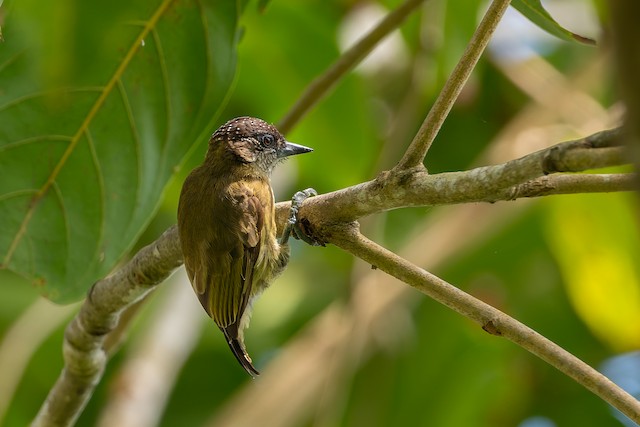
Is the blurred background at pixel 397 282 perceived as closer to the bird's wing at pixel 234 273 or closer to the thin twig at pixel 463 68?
the bird's wing at pixel 234 273

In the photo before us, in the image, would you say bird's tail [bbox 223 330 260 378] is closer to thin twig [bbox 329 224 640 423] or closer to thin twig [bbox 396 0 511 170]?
thin twig [bbox 329 224 640 423]

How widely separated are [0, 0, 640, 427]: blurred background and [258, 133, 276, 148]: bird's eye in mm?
466

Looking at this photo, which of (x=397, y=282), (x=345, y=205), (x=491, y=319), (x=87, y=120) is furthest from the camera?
(x=397, y=282)

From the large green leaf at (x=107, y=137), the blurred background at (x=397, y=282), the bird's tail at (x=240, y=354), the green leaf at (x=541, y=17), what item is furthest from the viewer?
the blurred background at (x=397, y=282)

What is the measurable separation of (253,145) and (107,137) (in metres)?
0.95

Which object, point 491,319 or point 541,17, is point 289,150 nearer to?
point 541,17

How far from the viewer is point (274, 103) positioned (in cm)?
437

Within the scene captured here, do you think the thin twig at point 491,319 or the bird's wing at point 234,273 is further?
the bird's wing at point 234,273

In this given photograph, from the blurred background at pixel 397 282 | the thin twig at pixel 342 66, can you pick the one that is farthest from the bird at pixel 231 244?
the blurred background at pixel 397 282

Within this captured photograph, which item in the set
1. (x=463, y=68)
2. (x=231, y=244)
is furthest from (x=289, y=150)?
(x=463, y=68)

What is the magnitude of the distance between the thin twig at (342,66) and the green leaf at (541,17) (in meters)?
0.37

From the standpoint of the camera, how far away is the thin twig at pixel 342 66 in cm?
258

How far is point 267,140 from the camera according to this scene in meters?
3.48

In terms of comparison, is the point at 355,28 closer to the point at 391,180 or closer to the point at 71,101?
the point at 71,101
